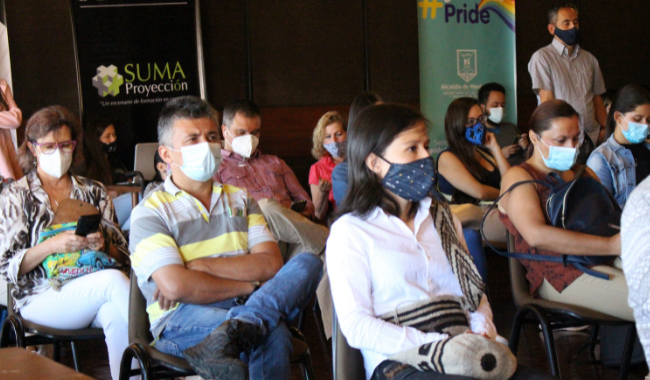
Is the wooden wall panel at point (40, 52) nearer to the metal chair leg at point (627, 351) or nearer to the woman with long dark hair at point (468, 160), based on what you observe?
the woman with long dark hair at point (468, 160)

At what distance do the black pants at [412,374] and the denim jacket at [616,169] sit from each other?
87.9 inches

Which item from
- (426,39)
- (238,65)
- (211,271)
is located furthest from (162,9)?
(211,271)

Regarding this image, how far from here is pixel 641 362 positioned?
2.98 meters

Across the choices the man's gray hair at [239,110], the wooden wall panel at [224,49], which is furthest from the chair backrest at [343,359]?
the wooden wall panel at [224,49]

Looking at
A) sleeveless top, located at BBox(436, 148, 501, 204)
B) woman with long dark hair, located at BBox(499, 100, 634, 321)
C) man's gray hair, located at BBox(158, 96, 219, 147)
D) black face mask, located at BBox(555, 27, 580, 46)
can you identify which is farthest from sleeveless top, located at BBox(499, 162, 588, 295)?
black face mask, located at BBox(555, 27, 580, 46)

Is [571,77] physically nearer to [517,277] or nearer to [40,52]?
[517,277]

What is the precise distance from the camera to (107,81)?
6246mm

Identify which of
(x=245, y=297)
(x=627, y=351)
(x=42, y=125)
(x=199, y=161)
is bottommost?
(x=627, y=351)

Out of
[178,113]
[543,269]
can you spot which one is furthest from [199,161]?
[543,269]

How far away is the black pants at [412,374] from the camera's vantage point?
162cm

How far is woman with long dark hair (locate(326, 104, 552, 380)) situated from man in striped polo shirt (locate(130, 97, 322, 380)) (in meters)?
0.31

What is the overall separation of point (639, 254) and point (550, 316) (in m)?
1.45

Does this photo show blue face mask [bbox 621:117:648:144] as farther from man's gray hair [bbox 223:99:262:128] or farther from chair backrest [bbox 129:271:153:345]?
chair backrest [bbox 129:271:153:345]

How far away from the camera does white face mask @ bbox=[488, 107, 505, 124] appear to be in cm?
526
